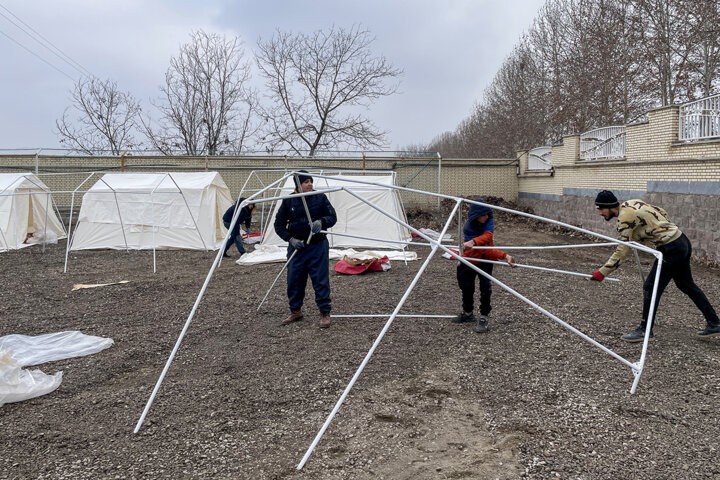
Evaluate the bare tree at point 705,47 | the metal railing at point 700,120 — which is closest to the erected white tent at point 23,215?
the metal railing at point 700,120

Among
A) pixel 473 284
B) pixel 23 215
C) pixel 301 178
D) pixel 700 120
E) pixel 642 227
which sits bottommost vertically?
pixel 473 284

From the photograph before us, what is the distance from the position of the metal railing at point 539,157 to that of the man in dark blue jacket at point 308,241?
15.7m

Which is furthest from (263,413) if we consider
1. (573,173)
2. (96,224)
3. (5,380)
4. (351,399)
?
(573,173)

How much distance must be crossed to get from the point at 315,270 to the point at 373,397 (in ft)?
6.97

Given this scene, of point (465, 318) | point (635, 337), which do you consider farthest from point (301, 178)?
point (635, 337)

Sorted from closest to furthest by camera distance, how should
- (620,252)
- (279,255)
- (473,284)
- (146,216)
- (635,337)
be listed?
(620,252) < (635,337) < (473,284) < (279,255) < (146,216)

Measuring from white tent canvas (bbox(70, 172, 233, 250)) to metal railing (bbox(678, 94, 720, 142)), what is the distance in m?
11.1

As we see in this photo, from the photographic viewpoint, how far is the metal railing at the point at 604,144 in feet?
46.6

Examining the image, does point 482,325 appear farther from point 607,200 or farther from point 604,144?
point 604,144

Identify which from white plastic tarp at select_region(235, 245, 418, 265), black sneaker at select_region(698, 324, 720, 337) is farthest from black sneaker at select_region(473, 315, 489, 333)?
white plastic tarp at select_region(235, 245, 418, 265)

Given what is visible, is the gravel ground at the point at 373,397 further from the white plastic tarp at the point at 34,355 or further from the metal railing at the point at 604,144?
the metal railing at the point at 604,144

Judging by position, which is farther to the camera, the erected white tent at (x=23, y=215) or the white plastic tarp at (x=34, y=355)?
the erected white tent at (x=23, y=215)

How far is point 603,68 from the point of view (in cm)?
2255

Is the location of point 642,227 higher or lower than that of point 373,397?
higher
